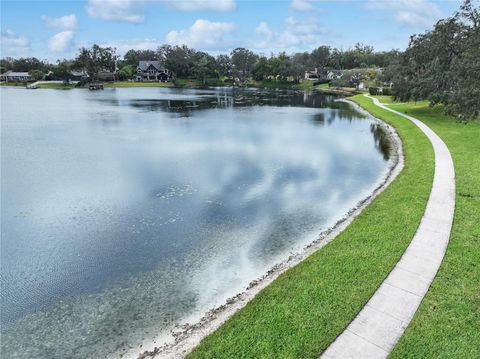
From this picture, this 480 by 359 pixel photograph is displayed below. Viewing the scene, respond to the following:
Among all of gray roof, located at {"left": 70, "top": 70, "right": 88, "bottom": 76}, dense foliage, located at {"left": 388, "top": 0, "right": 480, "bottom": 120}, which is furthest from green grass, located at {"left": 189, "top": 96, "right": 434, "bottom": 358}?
gray roof, located at {"left": 70, "top": 70, "right": 88, "bottom": 76}

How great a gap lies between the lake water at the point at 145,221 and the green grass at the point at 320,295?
1635mm

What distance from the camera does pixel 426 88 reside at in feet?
134

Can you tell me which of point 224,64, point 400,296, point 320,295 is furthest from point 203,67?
point 400,296

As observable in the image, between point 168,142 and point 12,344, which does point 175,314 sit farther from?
point 168,142

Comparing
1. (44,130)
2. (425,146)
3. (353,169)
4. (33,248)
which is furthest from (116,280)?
(44,130)

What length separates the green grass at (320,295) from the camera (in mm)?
8469

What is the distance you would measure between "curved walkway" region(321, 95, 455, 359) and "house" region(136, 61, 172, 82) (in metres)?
151

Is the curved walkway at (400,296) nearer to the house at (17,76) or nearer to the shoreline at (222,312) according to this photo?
the shoreline at (222,312)

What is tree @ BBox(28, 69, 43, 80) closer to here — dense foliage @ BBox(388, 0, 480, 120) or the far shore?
the far shore

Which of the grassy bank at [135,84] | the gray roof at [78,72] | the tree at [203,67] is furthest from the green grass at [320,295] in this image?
the gray roof at [78,72]

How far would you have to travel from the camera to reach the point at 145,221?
1645 centimetres

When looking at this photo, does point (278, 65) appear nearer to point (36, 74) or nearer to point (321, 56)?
point (321, 56)

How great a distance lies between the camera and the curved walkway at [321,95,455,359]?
826 centimetres

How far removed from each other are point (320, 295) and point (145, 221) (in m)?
9.25
